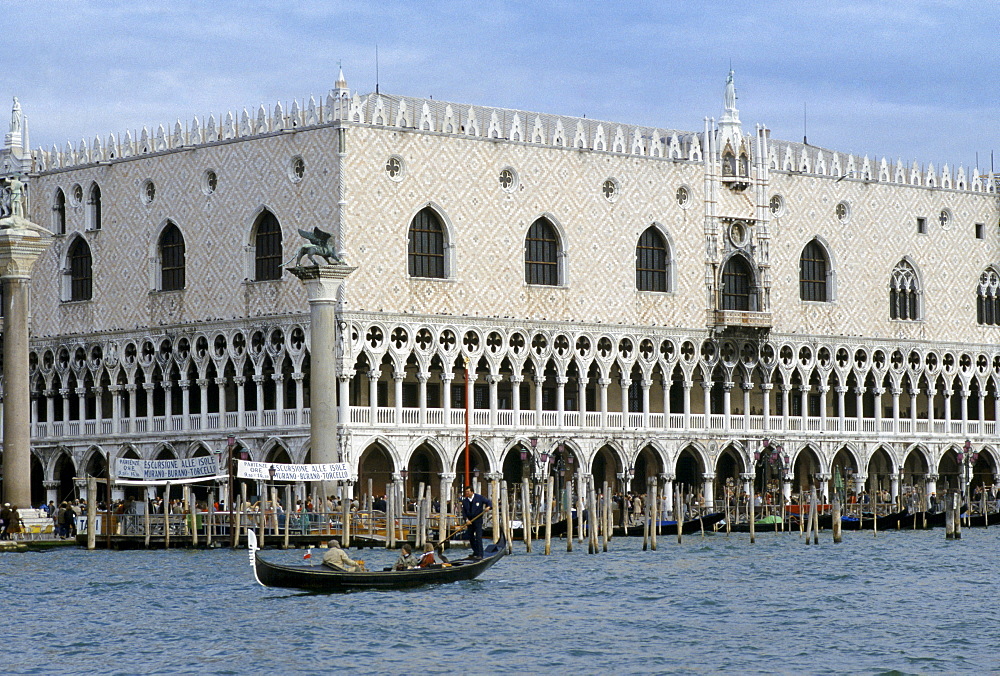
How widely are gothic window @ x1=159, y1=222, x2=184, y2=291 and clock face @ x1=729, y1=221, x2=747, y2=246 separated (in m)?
12.6

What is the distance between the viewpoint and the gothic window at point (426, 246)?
1972 inches

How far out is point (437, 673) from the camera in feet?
83.2

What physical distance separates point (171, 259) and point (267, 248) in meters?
2.97

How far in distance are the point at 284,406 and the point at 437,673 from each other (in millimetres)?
25625

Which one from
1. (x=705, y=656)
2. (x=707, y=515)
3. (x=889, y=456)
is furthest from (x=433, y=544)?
(x=889, y=456)

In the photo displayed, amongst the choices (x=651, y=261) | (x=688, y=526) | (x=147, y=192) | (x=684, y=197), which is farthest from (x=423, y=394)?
(x=684, y=197)

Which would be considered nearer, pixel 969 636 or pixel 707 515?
pixel 969 636

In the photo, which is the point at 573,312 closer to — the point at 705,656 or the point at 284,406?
the point at 284,406

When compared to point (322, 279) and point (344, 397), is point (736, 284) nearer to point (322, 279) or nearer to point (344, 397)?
point (344, 397)

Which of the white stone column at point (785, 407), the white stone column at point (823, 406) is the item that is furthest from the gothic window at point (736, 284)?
the white stone column at point (823, 406)

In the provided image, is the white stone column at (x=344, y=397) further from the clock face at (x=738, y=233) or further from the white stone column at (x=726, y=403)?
the clock face at (x=738, y=233)

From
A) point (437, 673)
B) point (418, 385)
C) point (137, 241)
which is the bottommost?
point (437, 673)

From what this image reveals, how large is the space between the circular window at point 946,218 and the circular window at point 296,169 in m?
17.4

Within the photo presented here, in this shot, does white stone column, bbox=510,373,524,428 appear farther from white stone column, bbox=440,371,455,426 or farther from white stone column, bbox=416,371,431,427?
white stone column, bbox=416,371,431,427
